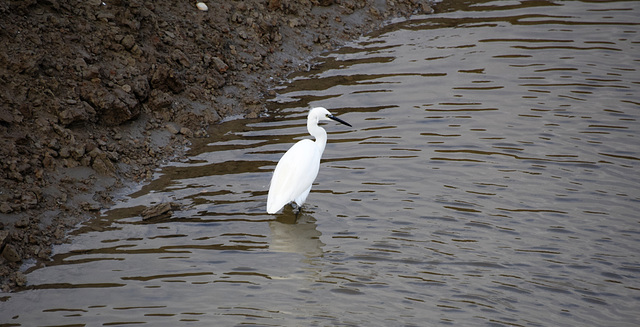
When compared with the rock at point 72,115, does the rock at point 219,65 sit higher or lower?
higher

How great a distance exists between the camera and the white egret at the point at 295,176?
285 inches

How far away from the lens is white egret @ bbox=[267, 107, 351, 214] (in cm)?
723

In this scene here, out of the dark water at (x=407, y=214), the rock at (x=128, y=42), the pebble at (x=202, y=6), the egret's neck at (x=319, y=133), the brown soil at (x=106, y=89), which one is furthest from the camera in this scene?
the pebble at (x=202, y=6)

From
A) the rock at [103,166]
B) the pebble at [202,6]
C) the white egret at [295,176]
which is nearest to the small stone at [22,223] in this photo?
the rock at [103,166]

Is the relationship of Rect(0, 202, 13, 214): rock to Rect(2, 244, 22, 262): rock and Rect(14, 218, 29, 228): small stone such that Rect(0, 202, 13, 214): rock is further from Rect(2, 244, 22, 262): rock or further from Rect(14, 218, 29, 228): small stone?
Rect(2, 244, 22, 262): rock

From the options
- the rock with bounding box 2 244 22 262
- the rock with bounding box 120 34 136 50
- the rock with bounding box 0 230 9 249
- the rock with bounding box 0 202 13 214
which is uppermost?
the rock with bounding box 120 34 136 50

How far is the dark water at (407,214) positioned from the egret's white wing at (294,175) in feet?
0.97

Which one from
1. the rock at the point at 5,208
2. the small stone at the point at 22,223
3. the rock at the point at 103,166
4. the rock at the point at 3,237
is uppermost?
the rock at the point at 103,166

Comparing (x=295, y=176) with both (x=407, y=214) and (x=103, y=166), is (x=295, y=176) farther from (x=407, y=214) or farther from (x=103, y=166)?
(x=103, y=166)

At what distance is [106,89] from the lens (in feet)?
27.6

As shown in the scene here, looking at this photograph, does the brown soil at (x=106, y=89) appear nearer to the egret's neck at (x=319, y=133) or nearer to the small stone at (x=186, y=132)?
the small stone at (x=186, y=132)

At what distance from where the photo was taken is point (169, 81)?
9.13m

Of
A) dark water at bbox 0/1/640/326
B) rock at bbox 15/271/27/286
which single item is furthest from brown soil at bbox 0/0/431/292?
dark water at bbox 0/1/640/326

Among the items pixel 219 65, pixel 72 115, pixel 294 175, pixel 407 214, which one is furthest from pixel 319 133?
pixel 72 115
